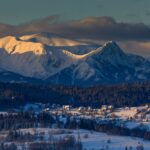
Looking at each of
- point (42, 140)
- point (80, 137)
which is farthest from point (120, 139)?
point (42, 140)

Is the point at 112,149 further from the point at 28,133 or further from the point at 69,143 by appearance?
the point at 28,133

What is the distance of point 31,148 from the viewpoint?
16725 cm

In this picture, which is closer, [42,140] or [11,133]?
[42,140]

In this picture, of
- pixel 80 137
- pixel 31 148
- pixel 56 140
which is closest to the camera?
pixel 31 148

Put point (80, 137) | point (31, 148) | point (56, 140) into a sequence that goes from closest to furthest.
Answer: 1. point (31, 148)
2. point (56, 140)
3. point (80, 137)

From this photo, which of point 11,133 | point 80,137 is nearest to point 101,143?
point 80,137

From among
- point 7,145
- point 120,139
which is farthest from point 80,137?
point 7,145

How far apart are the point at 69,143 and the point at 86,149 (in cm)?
390

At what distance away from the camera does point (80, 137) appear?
7574 inches

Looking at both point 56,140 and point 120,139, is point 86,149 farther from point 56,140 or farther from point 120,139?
point 120,139

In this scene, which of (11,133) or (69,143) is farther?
(11,133)

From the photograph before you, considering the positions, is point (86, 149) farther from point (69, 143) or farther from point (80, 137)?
point (80, 137)

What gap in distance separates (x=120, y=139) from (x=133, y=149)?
53.6 feet

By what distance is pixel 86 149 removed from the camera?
174 meters
